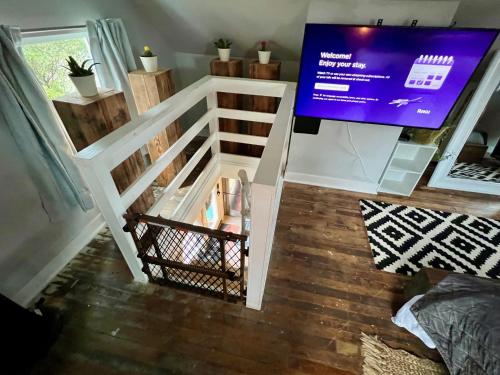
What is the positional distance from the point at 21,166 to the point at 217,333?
1.63m

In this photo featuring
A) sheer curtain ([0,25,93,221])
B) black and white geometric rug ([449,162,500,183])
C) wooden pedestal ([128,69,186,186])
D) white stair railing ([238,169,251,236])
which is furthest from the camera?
black and white geometric rug ([449,162,500,183])

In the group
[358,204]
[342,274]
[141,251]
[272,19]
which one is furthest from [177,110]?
[358,204]

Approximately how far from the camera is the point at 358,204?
2.51 metres

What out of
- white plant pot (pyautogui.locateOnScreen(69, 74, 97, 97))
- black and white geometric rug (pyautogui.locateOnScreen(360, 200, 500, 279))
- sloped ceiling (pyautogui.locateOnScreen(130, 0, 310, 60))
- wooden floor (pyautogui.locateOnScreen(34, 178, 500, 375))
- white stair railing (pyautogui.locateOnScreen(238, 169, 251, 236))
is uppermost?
sloped ceiling (pyautogui.locateOnScreen(130, 0, 310, 60))

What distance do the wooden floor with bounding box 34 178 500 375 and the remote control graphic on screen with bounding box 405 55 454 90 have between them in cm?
135

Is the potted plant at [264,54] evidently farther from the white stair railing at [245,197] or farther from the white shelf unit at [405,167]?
the white shelf unit at [405,167]

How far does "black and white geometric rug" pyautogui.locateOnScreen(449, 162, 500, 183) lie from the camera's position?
2662mm

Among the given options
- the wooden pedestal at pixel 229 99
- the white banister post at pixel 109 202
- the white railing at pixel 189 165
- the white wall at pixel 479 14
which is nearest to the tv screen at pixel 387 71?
the white railing at pixel 189 165

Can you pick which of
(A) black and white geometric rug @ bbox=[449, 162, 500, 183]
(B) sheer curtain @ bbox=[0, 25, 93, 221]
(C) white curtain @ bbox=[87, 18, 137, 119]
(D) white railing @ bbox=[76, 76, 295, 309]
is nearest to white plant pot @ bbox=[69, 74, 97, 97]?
(B) sheer curtain @ bbox=[0, 25, 93, 221]

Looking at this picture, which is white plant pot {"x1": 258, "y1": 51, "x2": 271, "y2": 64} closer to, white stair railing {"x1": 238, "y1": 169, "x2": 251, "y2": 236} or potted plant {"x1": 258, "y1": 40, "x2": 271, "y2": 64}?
potted plant {"x1": 258, "y1": 40, "x2": 271, "y2": 64}

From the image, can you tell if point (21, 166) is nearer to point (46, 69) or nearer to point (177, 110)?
point (46, 69)

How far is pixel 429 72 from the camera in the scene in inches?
65.5

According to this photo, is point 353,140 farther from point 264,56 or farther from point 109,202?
point 109,202

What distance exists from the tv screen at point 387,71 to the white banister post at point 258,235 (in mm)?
1283
